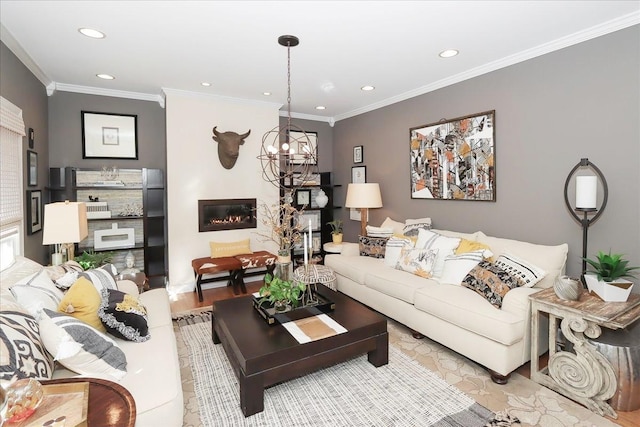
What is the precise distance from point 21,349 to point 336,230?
4438mm

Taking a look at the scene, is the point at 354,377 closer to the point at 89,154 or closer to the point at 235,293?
the point at 235,293

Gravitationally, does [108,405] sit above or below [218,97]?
below

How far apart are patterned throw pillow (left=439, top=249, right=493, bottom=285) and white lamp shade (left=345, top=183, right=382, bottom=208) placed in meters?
1.66

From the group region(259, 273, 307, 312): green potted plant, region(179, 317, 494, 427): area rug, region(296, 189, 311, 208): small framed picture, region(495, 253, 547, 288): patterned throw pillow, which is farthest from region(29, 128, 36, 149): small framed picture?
region(495, 253, 547, 288): patterned throw pillow

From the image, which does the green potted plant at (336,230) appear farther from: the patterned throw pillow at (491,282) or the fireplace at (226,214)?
the patterned throw pillow at (491,282)

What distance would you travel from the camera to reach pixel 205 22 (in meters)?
2.56

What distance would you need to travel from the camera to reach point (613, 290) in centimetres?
228

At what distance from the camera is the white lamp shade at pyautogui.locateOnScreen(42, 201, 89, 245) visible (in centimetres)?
268

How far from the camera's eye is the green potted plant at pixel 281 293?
2641 mm

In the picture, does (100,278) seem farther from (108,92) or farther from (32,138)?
(108,92)

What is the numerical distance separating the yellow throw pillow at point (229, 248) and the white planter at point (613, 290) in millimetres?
3947

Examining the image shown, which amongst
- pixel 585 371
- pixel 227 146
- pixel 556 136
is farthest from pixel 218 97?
pixel 585 371

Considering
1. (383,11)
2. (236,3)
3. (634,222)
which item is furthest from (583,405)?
(236,3)

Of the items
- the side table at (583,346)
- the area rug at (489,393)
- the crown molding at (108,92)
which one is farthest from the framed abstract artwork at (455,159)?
the crown molding at (108,92)
